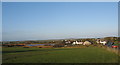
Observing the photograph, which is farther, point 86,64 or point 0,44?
point 0,44

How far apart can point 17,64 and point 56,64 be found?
2825 millimetres

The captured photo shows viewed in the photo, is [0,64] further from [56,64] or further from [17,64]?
[56,64]

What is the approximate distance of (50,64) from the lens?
1012cm

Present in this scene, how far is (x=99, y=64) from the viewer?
33.6ft

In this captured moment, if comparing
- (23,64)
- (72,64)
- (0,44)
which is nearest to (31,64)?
(23,64)

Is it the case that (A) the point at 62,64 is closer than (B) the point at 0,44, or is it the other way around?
(A) the point at 62,64

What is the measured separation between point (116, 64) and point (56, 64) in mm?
4162

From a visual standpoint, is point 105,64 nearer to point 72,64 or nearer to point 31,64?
point 72,64

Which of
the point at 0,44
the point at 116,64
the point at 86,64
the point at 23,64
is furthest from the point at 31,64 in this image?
the point at 0,44

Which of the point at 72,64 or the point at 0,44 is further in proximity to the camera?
the point at 0,44

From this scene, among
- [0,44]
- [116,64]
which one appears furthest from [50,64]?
[0,44]

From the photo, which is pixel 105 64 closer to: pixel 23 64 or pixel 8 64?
pixel 23 64

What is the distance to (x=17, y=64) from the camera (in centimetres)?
1037

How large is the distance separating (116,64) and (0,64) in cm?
820
